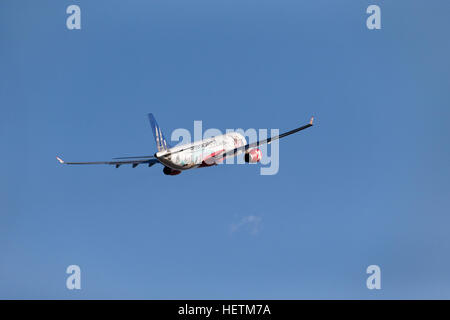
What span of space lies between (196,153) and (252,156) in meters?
13.3

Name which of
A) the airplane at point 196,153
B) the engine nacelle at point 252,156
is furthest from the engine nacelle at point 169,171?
the engine nacelle at point 252,156

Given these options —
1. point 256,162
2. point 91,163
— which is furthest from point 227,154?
point 91,163

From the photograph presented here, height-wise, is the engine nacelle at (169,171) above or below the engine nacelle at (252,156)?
below

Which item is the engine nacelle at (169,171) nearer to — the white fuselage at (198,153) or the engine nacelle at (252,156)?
the white fuselage at (198,153)

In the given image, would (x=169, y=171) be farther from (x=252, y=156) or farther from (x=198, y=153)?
(x=252, y=156)

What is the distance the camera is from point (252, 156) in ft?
256

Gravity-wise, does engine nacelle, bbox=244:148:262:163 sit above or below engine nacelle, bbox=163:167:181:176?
above

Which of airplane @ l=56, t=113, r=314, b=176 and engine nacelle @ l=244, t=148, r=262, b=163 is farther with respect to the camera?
engine nacelle @ l=244, t=148, r=262, b=163

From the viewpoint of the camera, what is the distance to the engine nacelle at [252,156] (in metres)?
77.9

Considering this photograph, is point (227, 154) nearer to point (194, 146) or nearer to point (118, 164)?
point (194, 146)

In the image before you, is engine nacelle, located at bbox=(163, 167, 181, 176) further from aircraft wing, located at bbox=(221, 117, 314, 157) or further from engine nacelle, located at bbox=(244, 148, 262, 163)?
engine nacelle, located at bbox=(244, 148, 262, 163)

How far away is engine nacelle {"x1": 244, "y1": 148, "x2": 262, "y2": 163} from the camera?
77875 mm

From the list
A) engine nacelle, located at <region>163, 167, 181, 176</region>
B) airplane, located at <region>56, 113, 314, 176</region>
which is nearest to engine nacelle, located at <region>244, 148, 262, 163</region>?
airplane, located at <region>56, 113, 314, 176</region>
